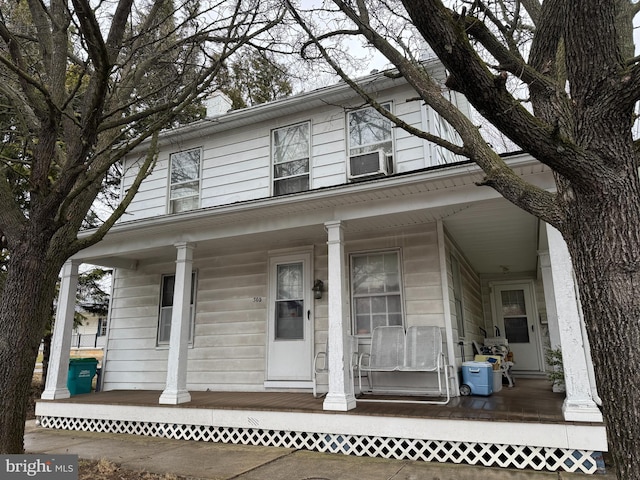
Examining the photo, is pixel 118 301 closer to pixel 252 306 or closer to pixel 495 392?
pixel 252 306

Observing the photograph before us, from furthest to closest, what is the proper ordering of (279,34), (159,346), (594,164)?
1. (159,346)
2. (279,34)
3. (594,164)

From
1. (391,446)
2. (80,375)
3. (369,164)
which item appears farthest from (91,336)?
(391,446)

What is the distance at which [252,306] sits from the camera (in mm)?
7105

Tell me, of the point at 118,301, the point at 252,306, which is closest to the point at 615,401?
the point at 252,306

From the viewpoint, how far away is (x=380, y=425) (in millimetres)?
4375

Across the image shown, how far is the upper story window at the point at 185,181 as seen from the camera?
26.8 ft

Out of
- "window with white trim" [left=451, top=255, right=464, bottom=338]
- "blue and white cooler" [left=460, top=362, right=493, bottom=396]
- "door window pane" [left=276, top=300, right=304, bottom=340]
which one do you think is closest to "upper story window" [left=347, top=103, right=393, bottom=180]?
"window with white trim" [left=451, top=255, right=464, bottom=338]

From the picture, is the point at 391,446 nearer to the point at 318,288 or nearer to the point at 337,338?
the point at 337,338

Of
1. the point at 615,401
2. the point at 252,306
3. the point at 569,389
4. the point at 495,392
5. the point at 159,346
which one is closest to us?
the point at 615,401

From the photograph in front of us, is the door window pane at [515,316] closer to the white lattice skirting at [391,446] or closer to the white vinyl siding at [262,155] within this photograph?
the white vinyl siding at [262,155]

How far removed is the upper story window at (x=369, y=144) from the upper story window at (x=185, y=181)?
10.3ft

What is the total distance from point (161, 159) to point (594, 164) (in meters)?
8.05

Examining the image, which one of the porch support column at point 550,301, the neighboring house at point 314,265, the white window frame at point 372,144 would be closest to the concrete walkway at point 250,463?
the neighboring house at point 314,265

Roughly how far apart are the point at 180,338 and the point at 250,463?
2262 mm
